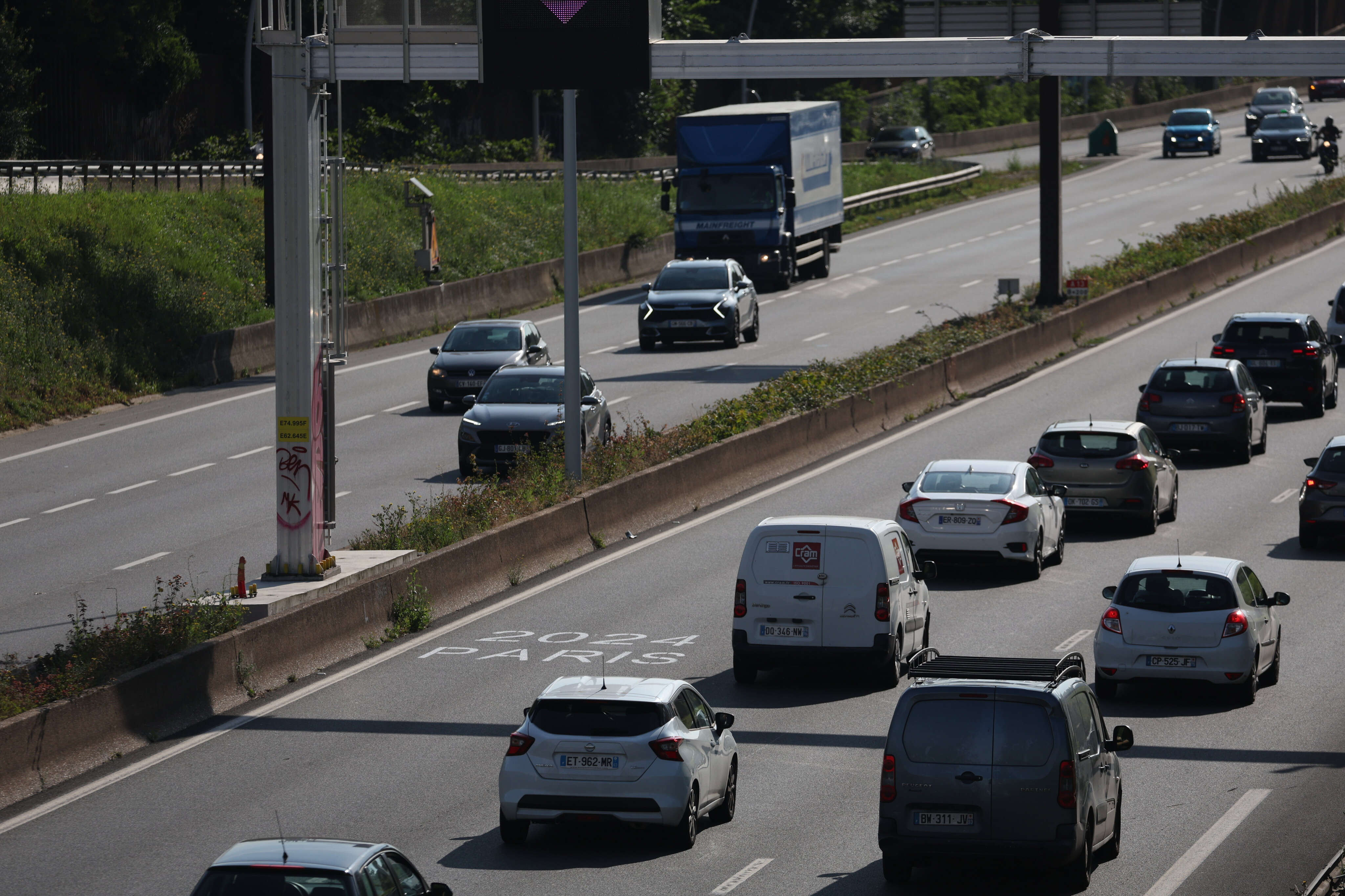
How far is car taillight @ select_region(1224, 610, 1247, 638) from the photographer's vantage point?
18.4m

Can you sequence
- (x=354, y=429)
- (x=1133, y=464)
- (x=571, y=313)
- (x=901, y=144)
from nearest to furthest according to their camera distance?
(x=571, y=313), (x=1133, y=464), (x=354, y=429), (x=901, y=144)

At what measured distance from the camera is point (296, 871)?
8.83 metres

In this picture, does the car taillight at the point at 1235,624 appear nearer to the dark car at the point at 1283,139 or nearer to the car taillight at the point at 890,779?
the car taillight at the point at 890,779

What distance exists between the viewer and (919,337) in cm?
4031

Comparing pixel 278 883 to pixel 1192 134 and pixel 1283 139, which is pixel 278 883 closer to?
pixel 1283 139

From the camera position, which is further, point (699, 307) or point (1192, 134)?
point (1192, 134)

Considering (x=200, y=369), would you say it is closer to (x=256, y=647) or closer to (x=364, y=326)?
(x=364, y=326)

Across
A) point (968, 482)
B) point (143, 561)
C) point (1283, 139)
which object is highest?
point (1283, 139)

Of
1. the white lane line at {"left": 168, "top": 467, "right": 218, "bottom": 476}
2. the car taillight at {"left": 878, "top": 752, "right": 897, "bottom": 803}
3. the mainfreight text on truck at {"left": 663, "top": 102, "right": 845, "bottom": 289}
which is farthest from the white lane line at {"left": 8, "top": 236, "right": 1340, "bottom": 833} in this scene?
the mainfreight text on truck at {"left": 663, "top": 102, "right": 845, "bottom": 289}

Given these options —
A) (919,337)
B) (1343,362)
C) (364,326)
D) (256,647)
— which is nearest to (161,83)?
(364,326)

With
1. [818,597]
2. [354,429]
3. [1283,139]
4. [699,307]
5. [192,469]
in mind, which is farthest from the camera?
[1283,139]

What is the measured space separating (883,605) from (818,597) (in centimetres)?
64

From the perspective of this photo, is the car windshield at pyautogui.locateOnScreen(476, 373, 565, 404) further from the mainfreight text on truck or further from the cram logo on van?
the mainfreight text on truck

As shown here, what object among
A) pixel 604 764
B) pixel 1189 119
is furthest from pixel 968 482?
pixel 1189 119
